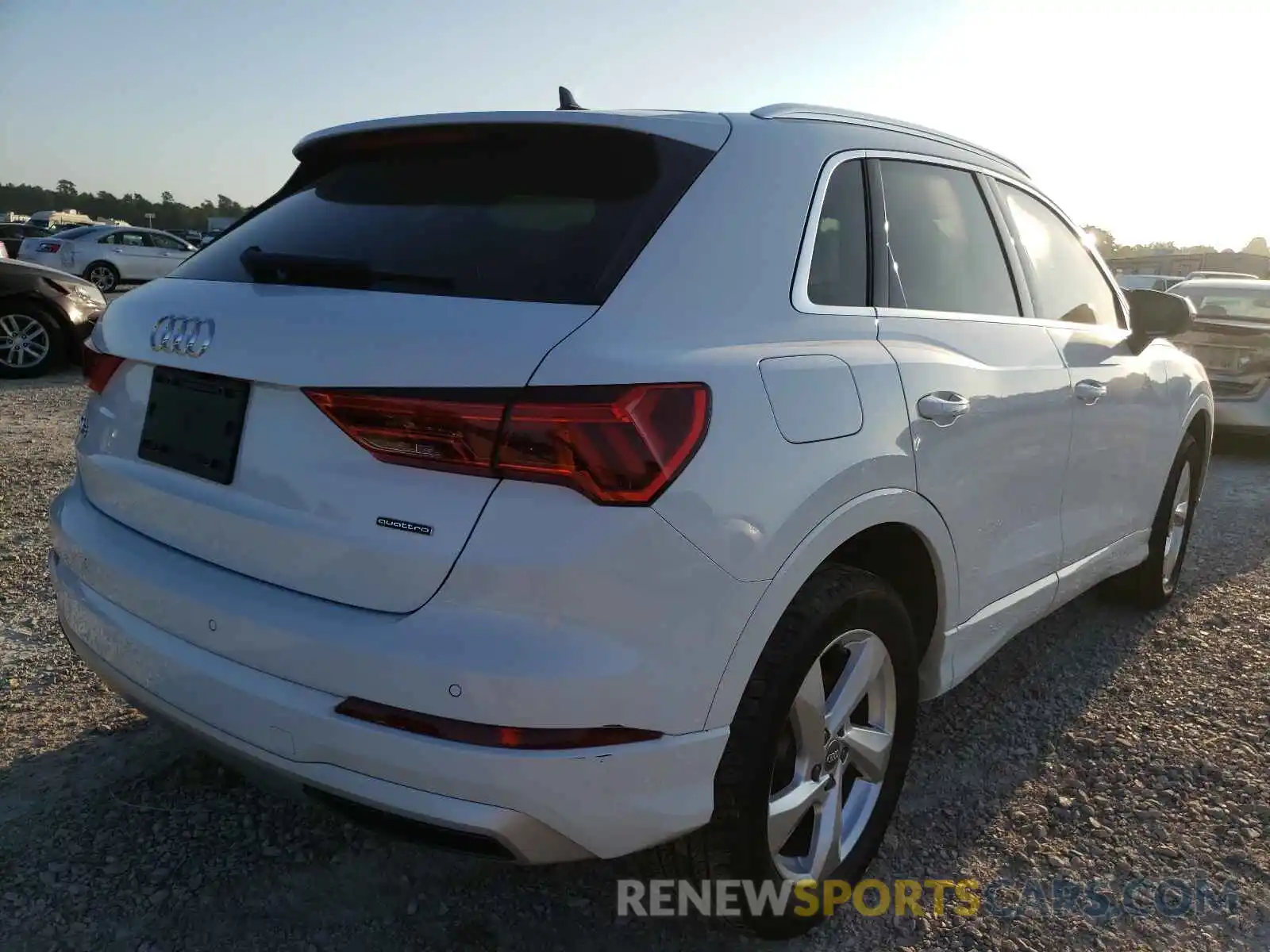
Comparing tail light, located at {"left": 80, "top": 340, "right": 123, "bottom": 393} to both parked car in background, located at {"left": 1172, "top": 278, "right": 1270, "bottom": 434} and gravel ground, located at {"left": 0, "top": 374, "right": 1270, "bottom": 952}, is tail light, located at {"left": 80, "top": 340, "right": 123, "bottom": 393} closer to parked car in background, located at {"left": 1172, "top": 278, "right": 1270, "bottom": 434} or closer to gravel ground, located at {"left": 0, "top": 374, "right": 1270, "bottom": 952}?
gravel ground, located at {"left": 0, "top": 374, "right": 1270, "bottom": 952}

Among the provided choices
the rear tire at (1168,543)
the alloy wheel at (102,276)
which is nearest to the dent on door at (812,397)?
the rear tire at (1168,543)

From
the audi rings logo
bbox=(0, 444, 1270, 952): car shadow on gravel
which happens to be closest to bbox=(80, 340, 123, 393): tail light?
the audi rings logo

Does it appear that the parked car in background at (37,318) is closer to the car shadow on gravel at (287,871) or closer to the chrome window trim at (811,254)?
the car shadow on gravel at (287,871)

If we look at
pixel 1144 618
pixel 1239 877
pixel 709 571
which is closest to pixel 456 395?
pixel 709 571

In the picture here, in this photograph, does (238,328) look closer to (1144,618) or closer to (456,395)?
(456,395)

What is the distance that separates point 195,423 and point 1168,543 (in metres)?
3.97

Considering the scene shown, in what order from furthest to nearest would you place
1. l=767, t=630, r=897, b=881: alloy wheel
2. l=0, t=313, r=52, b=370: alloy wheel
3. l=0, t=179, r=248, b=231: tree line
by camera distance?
l=0, t=179, r=248, b=231: tree line → l=0, t=313, r=52, b=370: alloy wheel → l=767, t=630, r=897, b=881: alloy wheel

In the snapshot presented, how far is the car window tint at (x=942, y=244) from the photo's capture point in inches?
99.8

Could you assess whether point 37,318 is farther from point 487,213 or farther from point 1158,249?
point 1158,249

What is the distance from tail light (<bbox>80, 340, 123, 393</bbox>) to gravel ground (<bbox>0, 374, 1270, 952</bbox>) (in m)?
0.91

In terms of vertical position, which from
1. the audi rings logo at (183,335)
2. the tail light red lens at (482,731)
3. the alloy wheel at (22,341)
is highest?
the audi rings logo at (183,335)

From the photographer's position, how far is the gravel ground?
2.22 metres

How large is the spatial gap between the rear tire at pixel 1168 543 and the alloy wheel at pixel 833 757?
7.81 ft

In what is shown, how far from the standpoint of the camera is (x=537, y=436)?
1581 mm
